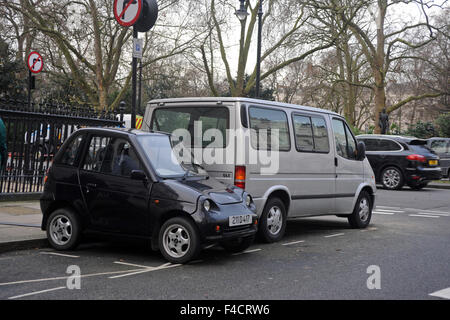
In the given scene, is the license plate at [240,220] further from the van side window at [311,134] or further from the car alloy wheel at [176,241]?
the van side window at [311,134]

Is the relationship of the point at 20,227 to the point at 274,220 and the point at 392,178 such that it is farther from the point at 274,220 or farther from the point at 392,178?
the point at 392,178

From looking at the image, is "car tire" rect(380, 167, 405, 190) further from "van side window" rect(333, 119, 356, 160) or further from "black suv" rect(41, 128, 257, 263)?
"black suv" rect(41, 128, 257, 263)

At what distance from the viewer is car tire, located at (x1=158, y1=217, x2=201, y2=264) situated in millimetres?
6539

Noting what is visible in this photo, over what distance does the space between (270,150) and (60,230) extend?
316 cm

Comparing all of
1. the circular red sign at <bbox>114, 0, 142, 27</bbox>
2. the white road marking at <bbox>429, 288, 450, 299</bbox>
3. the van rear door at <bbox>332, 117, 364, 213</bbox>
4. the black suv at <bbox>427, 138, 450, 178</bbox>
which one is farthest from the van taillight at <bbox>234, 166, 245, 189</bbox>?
the black suv at <bbox>427, 138, 450, 178</bbox>

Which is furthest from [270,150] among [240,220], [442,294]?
[442,294]

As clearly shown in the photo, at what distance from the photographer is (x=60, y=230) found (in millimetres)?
7520

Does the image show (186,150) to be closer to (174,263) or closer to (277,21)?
(174,263)

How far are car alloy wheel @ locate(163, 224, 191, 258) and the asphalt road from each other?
192 millimetres

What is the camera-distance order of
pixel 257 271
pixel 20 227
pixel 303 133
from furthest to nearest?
pixel 303 133 < pixel 20 227 < pixel 257 271
